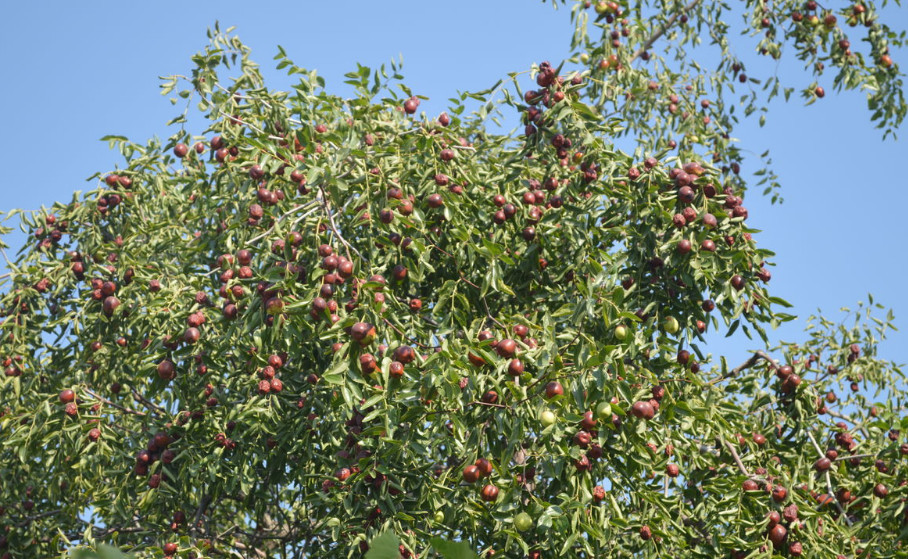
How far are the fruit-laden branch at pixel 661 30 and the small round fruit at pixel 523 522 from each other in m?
5.09

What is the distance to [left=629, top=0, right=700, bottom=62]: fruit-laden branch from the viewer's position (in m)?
8.15

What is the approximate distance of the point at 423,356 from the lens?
14.3ft

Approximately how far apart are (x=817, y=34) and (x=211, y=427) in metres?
6.65

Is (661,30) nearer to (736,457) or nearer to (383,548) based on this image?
(736,457)

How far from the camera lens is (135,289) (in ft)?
17.8

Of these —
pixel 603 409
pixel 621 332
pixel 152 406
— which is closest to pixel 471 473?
A: pixel 603 409

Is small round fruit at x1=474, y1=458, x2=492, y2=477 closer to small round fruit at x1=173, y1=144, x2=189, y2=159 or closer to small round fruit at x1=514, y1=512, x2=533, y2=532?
small round fruit at x1=514, y1=512, x2=533, y2=532

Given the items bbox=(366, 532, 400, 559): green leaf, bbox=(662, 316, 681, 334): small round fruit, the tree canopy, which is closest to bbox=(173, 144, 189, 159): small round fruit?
the tree canopy

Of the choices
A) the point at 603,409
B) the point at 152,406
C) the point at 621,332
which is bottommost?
the point at 603,409

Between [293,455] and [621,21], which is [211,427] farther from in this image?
[621,21]

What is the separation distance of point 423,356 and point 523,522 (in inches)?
36.6

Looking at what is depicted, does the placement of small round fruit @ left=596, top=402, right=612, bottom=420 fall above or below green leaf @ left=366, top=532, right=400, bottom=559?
above

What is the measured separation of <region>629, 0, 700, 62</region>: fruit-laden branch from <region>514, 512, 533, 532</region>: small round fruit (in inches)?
200

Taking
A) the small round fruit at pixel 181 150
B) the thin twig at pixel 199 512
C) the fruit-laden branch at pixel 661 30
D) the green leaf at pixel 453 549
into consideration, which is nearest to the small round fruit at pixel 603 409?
the thin twig at pixel 199 512
